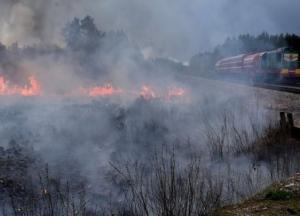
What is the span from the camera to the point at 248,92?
22188 millimetres

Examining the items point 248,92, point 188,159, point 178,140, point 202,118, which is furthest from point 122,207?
point 248,92

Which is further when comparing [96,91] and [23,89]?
[96,91]

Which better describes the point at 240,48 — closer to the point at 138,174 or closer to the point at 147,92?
the point at 147,92

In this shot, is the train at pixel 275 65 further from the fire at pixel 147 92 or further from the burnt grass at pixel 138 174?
the burnt grass at pixel 138 174

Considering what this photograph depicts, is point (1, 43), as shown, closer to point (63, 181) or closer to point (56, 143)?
point (56, 143)

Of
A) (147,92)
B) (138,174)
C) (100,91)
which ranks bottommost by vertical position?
(138,174)

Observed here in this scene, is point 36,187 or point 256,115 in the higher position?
point 256,115

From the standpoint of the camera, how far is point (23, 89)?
950 inches

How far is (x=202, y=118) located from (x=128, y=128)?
3372 mm

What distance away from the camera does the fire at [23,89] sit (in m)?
23.3

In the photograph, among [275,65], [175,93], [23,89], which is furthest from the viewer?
[275,65]

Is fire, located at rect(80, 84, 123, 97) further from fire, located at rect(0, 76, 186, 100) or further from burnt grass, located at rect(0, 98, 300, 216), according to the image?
burnt grass, located at rect(0, 98, 300, 216)

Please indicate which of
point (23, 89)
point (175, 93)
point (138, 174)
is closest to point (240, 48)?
point (175, 93)

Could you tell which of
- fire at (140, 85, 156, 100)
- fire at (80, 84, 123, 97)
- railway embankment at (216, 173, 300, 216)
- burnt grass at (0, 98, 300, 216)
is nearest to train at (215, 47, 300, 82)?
fire at (140, 85, 156, 100)
